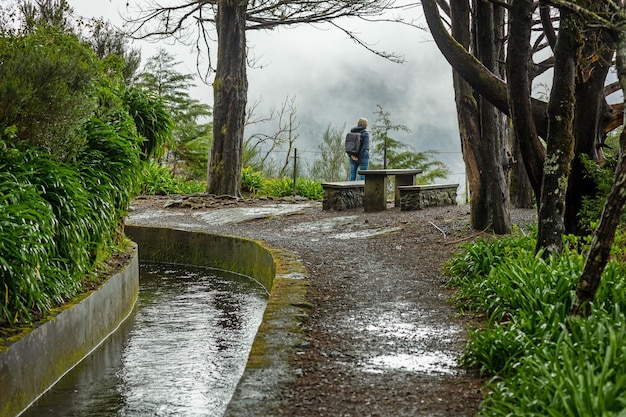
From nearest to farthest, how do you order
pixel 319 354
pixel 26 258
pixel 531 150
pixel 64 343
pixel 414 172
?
pixel 319 354, pixel 26 258, pixel 64 343, pixel 531 150, pixel 414 172

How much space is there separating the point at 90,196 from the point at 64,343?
160cm

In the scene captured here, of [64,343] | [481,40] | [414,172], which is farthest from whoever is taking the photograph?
[414,172]

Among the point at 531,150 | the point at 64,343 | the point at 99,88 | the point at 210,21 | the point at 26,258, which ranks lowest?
the point at 64,343

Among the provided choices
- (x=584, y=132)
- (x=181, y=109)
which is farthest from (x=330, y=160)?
(x=584, y=132)

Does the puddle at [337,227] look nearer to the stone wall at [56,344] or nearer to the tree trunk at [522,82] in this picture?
the tree trunk at [522,82]

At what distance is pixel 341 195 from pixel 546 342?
9.39 m

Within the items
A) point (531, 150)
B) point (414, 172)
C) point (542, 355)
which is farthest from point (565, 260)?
point (414, 172)

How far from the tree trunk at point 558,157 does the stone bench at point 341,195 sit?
21.9ft

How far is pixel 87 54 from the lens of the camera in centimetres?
660

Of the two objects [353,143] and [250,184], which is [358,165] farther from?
[250,184]

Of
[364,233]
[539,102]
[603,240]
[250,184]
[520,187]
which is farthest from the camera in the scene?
[250,184]

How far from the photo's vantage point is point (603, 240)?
150 inches

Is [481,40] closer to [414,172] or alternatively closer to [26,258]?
[414,172]

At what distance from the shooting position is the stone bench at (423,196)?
40.0ft
